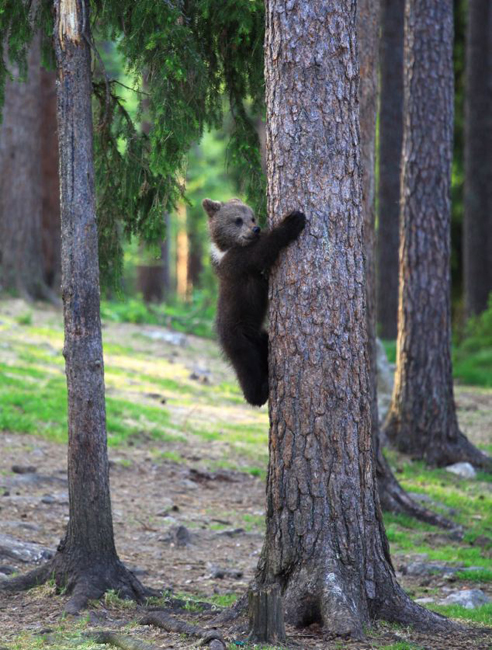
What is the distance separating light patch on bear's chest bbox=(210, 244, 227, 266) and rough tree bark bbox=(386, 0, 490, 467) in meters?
4.74

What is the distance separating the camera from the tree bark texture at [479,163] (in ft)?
70.4

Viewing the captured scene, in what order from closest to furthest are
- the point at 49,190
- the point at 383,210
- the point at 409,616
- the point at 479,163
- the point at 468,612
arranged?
the point at 409,616 → the point at 468,612 → the point at 49,190 → the point at 383,210 → the point at 479,163

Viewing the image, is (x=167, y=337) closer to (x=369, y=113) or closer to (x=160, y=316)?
(x=160, y=316)

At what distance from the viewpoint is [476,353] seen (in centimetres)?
1911

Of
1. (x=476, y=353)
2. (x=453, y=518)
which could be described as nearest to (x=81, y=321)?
(x=453, y=518)

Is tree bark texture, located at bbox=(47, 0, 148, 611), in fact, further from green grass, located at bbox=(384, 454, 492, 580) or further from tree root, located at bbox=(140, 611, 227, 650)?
green grass, located at bbox=(384, 454, 492, 580)

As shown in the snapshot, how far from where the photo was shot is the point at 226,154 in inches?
309

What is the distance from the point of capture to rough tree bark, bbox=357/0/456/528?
30.3 ft

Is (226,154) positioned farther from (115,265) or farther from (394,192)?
(394,192)

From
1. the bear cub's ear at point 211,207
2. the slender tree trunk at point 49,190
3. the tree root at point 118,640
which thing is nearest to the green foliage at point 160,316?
the slender tree trunk at point 49,190

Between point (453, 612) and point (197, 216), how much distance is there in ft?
98.7

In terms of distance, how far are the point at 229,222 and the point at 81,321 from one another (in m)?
2.06

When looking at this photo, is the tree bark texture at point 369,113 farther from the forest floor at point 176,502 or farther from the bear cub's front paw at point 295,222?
the bear cub's front paw at point 295,222

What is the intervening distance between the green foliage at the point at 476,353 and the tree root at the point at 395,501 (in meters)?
7.73
